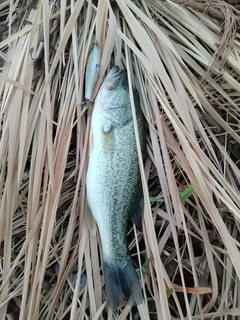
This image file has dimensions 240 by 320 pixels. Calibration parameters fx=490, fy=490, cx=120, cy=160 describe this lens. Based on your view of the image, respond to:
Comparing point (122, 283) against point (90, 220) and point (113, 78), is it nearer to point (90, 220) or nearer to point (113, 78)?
point (90, 220)

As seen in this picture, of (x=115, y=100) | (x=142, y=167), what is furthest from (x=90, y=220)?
(x=115, y=100)

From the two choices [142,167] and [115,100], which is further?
[115,100]

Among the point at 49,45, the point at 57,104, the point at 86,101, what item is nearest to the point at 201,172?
the point at 86,101

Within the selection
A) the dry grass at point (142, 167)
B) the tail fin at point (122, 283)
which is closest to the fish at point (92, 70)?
the dry grass at point (142, 167)

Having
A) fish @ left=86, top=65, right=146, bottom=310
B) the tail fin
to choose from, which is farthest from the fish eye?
the tail fin

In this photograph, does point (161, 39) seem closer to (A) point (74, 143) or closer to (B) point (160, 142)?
(B) point (160, 142)

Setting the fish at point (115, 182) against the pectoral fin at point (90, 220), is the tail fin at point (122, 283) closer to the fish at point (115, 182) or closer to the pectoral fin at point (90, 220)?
the fish at point (115, 182)
